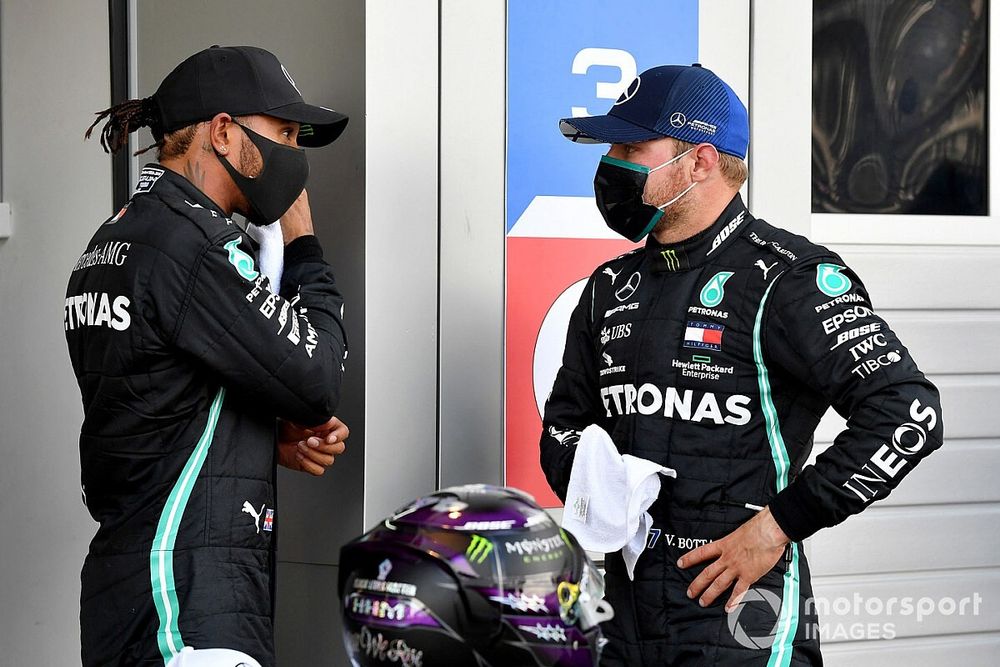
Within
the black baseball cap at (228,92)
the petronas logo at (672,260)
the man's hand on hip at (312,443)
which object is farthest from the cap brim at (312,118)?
the petronas logo at (672,260)

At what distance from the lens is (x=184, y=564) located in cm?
207

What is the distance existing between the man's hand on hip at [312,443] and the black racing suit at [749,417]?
1.75 feet

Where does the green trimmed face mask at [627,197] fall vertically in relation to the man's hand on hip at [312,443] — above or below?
above

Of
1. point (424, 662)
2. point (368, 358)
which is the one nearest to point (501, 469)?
point (368, 358)

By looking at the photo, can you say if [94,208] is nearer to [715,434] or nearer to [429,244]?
Result: [429,244]

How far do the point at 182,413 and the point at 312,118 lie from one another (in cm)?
65

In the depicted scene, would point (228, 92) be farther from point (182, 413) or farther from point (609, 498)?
point (609, 498)

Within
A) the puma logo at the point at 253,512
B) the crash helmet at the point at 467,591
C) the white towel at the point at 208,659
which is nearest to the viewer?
Answer: the crash helmet at the point at 467,591

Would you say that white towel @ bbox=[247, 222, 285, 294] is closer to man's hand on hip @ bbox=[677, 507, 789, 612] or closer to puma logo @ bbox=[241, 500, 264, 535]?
puma logo @ bbox=[241, 500, 264, 535]

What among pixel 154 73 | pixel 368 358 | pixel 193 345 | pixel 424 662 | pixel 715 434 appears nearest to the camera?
pixel 424 662

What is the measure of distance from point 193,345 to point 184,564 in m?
0.39

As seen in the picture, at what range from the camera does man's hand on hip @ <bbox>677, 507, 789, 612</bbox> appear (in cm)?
211

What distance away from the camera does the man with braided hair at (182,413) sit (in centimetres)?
206

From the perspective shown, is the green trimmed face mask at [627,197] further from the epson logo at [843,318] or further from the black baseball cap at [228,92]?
the black baseball cap at [228,92]
